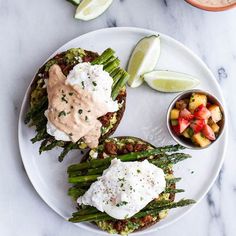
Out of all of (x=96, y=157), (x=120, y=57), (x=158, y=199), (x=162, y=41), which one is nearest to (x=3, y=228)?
(x=96, y=157)

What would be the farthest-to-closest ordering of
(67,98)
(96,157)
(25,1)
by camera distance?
(25,1)
(96,157)
(67,98)

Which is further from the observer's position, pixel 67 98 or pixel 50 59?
pixel 50 59

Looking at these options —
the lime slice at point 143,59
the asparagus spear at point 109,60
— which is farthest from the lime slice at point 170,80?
the asparagus spear at point 109,60

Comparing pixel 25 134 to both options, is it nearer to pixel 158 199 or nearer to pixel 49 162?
pixel 49 162

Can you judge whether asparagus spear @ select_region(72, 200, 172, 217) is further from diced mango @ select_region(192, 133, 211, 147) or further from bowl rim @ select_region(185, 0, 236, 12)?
bowl rim @ select_region(185, 0, 236, 12)

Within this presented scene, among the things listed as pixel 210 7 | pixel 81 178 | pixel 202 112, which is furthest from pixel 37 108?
pixel 210 7

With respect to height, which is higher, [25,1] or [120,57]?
[25,1]
